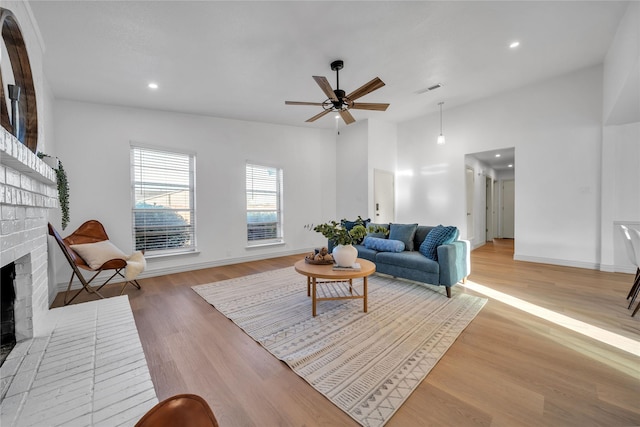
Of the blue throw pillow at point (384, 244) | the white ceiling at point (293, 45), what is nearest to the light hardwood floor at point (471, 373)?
the blue throw pillow at point (384, 244)

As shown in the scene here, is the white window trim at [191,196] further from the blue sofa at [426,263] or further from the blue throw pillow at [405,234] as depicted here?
the blue throw pillow at [405,234]

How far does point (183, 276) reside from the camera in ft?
13.8

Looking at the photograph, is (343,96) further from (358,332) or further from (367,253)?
(358,332)

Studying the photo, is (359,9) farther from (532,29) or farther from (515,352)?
(515,352)

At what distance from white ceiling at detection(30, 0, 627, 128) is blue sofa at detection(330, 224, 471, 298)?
251cm

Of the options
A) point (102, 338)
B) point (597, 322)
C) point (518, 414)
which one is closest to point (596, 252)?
point (597, 322)

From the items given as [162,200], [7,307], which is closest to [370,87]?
[7,307]

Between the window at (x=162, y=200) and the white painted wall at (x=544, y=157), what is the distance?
17.6 feet

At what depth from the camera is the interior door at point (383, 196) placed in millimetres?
5875

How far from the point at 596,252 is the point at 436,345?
13.8 feet

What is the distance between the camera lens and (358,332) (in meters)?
2.24

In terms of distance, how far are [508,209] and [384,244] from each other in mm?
7148

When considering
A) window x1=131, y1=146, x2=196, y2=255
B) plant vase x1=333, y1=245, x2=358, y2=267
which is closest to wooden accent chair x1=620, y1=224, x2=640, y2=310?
plant vase x1=333, y1=245, x2=358, y2=267

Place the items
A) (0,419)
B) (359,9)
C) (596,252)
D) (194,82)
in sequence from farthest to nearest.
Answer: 1. (596,252)
2. (194,82)
3. (359,9)
4. (0,419)
